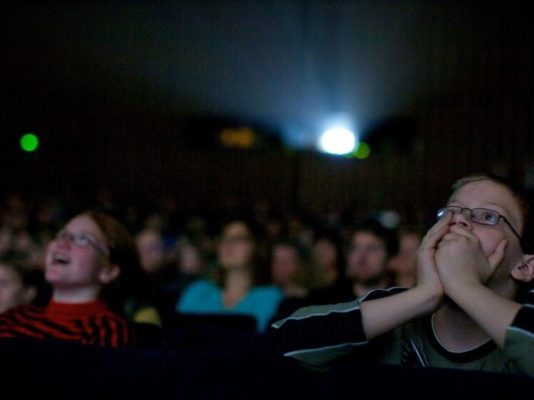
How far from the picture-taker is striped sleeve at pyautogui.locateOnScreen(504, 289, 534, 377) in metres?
0.98

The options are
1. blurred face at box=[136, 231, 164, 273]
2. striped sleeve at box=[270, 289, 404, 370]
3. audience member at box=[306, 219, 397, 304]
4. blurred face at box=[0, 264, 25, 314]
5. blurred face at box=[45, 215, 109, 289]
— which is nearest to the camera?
striped sleeve at box=[270, 289, 404, 370]

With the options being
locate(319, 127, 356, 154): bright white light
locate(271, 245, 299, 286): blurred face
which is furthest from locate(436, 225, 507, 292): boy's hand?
locate(319, 127, 356, 154): bright white light

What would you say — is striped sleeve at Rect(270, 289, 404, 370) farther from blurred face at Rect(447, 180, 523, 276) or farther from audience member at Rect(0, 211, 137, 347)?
audience member at Rect(0, 211, 137, 347)

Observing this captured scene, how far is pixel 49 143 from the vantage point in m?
7.76

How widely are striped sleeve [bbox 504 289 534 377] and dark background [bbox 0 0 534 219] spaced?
4412 mm

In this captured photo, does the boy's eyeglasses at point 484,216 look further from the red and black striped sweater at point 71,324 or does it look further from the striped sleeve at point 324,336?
the red and black striped sweater at point 71,324

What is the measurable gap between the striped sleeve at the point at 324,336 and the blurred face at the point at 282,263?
216 cm

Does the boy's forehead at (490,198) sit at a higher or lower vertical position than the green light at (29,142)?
lower

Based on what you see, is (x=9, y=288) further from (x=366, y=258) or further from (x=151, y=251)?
(x=151, y=251)

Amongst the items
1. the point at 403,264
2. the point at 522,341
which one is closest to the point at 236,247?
the point at 403,264

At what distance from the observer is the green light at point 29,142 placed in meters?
7.57

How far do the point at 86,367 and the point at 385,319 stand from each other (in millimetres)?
476

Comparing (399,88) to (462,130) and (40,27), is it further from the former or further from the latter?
(40,27)

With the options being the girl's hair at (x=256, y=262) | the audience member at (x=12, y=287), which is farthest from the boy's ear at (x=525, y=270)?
the girl's hair at (x=256, y=262)
